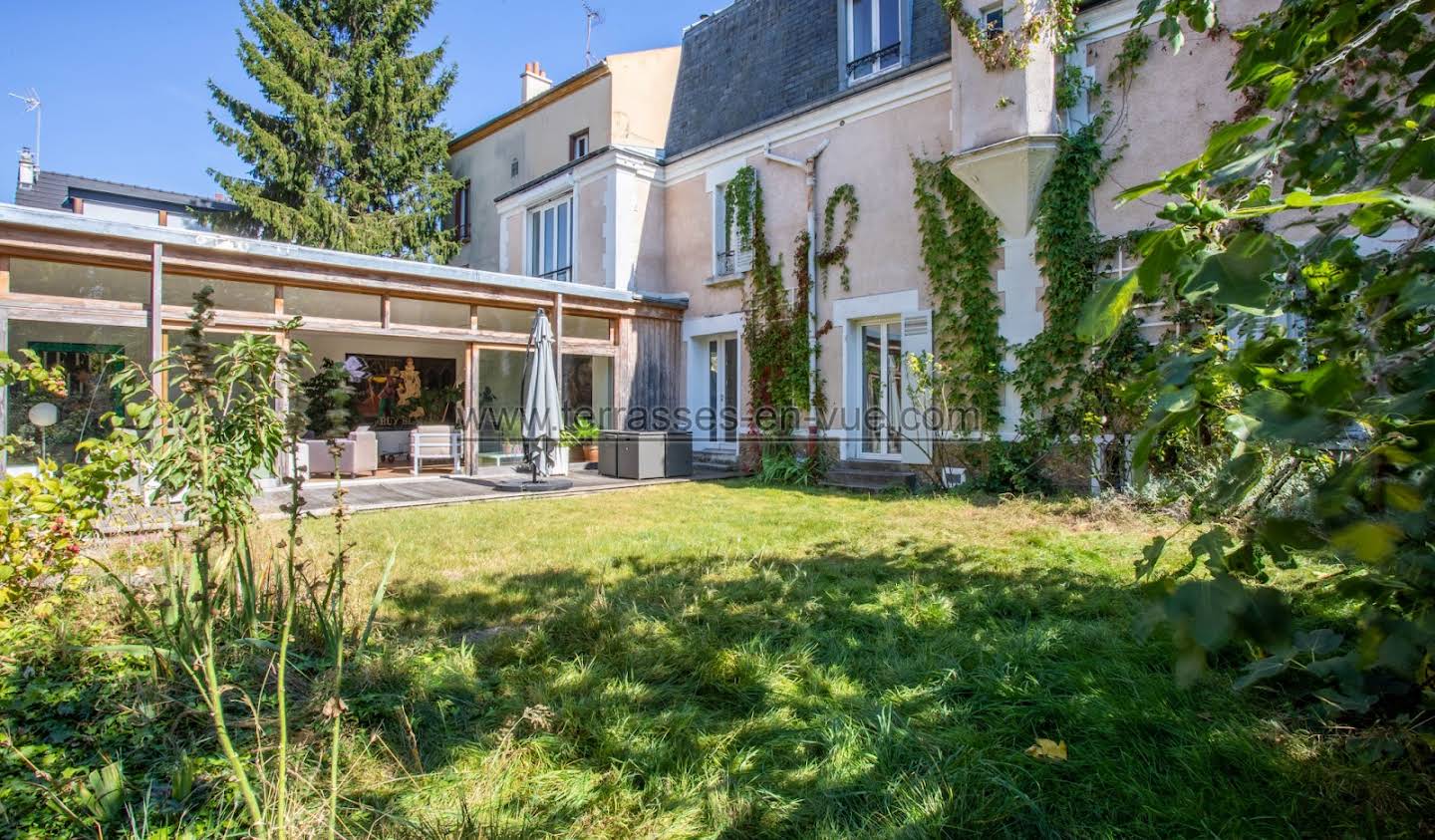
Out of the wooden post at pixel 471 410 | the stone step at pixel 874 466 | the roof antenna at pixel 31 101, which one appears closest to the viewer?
the stone step at pixel 874 466

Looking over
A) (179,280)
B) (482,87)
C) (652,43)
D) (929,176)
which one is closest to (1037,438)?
(929,176)

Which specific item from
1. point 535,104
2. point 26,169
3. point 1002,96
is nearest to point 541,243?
point 535,104

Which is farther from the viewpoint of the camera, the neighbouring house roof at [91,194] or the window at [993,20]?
the neighbouring house roof at [91,194]

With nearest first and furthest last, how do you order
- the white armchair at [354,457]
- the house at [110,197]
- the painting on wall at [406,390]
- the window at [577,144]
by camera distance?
the white armchair at [354,457] → the painting on wall at [406,390] → the window at [577,144] → the house at [110,197]

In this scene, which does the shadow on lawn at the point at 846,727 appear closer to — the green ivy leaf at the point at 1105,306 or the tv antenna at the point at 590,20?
the green ivy leaf at the point at 1105,306

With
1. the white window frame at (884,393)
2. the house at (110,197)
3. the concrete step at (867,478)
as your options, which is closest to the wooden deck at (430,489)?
the concrete step at (867,478)

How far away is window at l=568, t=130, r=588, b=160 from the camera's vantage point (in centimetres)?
1440

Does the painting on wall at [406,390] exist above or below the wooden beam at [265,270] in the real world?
below

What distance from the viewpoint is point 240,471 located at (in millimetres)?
2668

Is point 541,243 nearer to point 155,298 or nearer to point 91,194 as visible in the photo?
point 155,298

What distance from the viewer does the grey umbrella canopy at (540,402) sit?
8.73 m

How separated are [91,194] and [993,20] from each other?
22.0 metres

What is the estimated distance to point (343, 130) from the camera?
16469mm

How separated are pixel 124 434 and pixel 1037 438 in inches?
304
